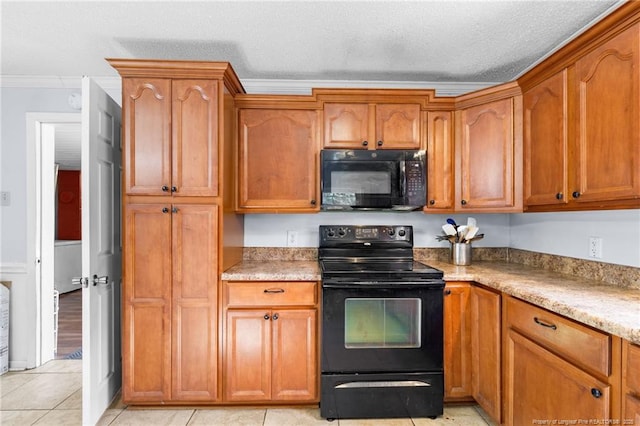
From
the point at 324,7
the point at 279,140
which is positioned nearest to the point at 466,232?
the point at 279,140

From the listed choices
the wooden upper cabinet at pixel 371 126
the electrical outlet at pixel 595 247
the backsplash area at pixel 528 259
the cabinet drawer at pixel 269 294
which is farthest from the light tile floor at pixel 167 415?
the wooden upper cabinet at pixel 371 126

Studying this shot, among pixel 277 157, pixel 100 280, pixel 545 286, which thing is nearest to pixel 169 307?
pixel 100 280

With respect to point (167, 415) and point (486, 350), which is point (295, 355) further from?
point (486, 350)

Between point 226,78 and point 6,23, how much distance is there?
1.33 meters

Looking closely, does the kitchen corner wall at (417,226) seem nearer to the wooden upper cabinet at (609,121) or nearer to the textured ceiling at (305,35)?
the wooden upper cabinet at (609,121)

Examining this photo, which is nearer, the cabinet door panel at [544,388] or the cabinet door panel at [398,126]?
the cabinet door panel at [544,388]

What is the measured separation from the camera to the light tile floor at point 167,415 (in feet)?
6.48

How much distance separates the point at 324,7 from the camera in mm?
1820

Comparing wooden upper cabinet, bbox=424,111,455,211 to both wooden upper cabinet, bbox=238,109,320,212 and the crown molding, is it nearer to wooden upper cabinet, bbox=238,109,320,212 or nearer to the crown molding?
the crown molding

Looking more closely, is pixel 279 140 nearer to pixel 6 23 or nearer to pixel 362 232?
pixel 362 232

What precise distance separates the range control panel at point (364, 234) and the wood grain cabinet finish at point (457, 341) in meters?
0.62

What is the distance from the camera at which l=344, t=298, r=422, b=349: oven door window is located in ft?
6.55

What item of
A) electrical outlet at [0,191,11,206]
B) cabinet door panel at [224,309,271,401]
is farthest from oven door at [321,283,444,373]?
electrical outlet at [0,191,11,206]

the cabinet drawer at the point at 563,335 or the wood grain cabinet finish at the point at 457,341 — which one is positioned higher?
the cabinet drawer at the point at 563,335
